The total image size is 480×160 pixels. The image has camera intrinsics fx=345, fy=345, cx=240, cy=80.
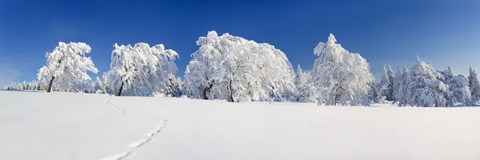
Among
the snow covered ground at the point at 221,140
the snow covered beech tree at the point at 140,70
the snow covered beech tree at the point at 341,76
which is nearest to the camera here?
the snow covered ground at the point at 221,140

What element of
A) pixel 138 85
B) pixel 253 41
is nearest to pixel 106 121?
pixel 253 41

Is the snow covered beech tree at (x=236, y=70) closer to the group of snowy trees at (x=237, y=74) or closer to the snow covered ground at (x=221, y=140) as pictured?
the group of snowy trees at (x=237, y=74)

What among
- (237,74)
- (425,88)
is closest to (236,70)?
(237,74)

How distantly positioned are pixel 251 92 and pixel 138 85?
1355 centimetres

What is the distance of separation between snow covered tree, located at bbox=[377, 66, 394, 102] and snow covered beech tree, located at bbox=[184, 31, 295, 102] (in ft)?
162

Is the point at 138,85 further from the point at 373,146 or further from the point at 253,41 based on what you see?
the point at 373,146

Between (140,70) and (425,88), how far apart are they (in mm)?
30958

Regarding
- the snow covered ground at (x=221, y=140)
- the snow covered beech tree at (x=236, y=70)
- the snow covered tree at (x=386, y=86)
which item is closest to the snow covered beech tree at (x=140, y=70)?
the snow covered beech tree at (x=236, y=70)

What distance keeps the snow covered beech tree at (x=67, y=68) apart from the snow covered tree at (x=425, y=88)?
124 feet

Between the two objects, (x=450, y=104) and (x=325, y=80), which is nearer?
(x=325, y=80)

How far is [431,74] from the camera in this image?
3916 centimetres

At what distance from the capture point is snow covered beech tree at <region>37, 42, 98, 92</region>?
38841 millimetres

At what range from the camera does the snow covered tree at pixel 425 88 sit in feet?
120

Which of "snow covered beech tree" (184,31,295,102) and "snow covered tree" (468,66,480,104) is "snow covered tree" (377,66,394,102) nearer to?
"snow covered tree" (468,66,480,104)
